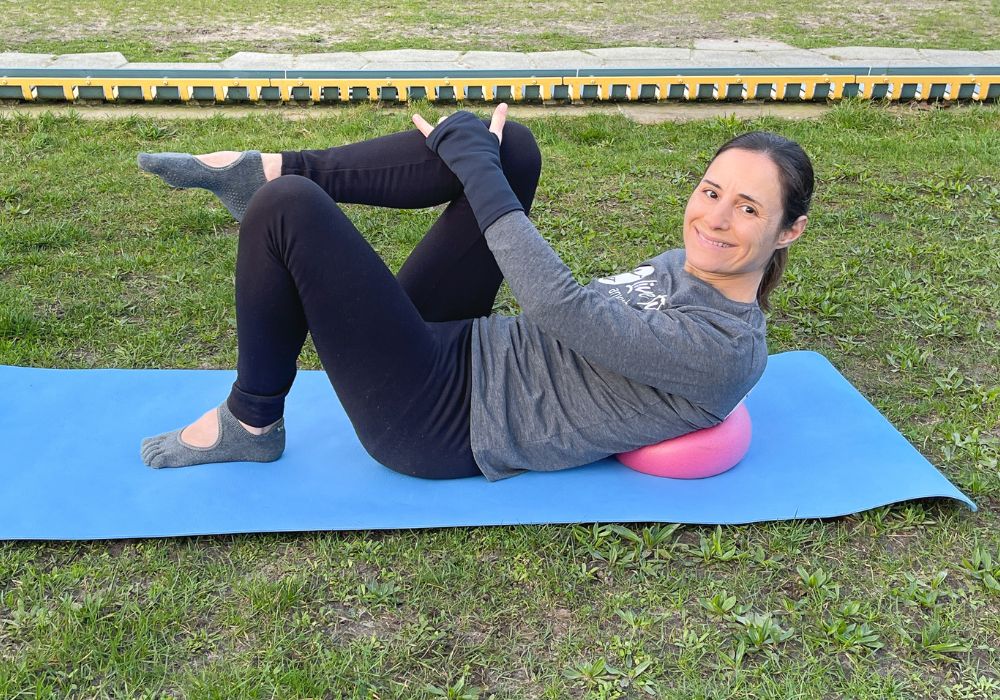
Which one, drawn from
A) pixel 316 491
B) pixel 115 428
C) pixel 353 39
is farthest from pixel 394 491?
pixel 353 39

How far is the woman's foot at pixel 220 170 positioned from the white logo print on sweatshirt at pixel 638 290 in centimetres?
98

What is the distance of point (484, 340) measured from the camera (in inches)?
103

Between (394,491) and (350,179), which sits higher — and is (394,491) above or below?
below

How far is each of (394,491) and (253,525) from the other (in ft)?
1.31

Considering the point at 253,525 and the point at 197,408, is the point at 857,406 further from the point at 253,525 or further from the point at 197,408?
the point at 197,408

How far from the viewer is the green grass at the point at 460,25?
793 centimetres

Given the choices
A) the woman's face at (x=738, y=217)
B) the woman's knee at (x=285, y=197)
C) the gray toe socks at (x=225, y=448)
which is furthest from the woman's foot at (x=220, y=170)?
the woman's face at (x=738, y=217)

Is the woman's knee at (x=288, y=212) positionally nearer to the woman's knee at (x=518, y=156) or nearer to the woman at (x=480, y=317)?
the woman at (x=480, y=317)

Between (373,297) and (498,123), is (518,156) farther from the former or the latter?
(373,297)

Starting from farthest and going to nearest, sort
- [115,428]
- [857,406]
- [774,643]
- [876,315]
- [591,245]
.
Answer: [591,245] < [876,315] < [857,406] < [115,428] < [774,643]

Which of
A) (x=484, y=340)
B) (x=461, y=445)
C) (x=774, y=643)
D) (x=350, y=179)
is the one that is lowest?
(x=774, y=643)

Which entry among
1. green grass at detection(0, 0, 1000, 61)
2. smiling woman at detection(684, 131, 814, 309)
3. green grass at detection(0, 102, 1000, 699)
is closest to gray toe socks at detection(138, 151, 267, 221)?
green grass at detection(0, 102, 1000, 699)

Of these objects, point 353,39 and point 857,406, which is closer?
point 857,406

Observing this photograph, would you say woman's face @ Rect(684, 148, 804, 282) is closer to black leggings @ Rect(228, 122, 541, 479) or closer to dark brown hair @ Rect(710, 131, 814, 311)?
dark brown hair @ Rect(710, 131, 814, 311)
